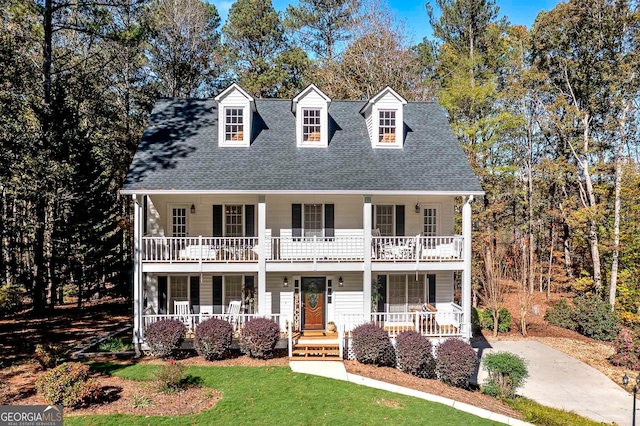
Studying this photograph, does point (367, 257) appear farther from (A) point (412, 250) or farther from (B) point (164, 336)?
(B) point (164, 336)

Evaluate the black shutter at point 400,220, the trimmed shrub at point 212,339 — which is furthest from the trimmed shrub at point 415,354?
the trimmed shrub at point 212,339

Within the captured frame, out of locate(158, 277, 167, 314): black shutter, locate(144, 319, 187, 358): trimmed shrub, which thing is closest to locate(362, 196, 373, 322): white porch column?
locate(144, 319, 187, 358): trimmed shrub

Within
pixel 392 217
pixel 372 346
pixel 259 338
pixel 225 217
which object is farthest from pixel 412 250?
Answer: pixel 225 217

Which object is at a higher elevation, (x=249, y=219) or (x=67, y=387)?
(x=249, y=219)

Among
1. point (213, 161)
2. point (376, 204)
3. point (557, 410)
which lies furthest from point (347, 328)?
point (213, 161)

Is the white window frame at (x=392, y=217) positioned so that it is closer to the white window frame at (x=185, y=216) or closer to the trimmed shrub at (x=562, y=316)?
the white window frame at (x=185, y=216)

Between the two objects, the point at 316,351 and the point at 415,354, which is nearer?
the point at 415,354

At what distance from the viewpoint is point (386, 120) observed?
18531mm

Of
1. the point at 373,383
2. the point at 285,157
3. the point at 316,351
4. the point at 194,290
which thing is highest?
the point at 285,157

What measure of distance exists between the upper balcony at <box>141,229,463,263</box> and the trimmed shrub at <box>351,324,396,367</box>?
2712mm

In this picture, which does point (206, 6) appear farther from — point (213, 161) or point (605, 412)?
point (605, 412)

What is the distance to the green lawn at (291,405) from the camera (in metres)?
10.3

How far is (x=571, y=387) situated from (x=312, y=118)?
47.7 ft

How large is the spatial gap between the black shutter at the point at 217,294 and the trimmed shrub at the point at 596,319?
19.5 meters
